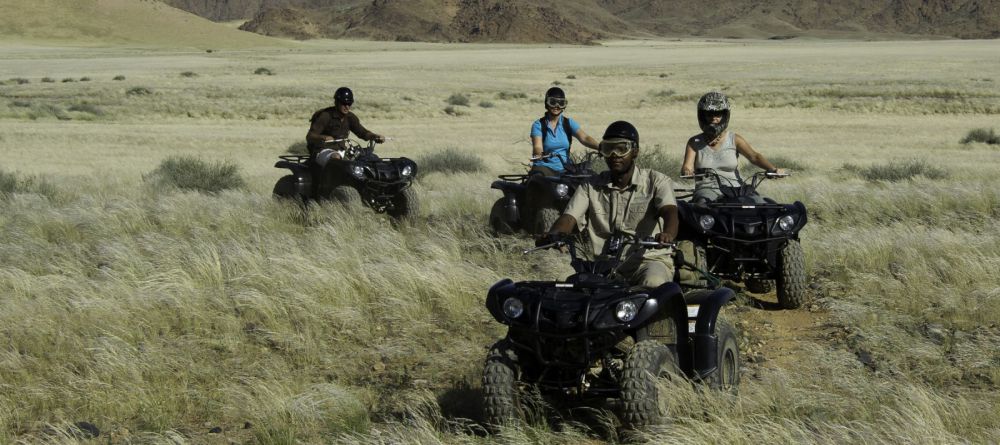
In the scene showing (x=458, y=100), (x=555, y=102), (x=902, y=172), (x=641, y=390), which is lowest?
(x=458, y=100)

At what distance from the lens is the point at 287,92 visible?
164ft

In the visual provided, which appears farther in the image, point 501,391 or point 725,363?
point 725,363

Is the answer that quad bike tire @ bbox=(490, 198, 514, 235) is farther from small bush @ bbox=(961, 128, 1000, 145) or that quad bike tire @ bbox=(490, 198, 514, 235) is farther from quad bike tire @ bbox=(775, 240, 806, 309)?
small bush @ bbox=(961, 128, 1000, 145)

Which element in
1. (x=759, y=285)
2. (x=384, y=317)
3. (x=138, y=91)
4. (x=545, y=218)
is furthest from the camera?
(x=138, y=91)

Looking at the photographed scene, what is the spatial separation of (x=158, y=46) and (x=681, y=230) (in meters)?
130

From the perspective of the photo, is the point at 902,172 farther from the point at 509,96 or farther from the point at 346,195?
the point at 509,96

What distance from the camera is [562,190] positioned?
11250 mm

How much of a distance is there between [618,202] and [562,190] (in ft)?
16.5

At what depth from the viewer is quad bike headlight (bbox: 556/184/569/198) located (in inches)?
442

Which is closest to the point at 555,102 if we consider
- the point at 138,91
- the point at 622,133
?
the point at 622,133

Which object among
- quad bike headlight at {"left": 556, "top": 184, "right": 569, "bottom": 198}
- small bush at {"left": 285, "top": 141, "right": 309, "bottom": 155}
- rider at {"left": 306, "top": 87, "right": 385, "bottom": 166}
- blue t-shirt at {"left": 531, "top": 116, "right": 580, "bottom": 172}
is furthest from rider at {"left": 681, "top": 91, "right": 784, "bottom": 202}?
small bush at {"left": 285, "top": 141, "right": 309, "bottom": 155}

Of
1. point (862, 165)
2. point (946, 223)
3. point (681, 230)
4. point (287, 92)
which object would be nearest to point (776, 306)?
point (681, 230)

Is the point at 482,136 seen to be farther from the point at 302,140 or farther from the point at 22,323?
the point at 22,323

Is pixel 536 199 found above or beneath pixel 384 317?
above
